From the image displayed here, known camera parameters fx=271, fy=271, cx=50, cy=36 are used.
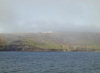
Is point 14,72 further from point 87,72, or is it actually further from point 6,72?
point 87,72

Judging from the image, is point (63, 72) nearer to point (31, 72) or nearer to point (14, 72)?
point (31, 72)

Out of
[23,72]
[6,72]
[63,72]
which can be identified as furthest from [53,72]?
[6,72]

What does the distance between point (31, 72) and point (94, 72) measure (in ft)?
52.8

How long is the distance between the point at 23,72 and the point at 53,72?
7.63m

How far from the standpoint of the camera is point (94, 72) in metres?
69.2

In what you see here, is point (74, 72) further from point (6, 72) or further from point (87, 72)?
point (6, 72)

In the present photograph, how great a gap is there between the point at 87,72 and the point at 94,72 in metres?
1.86

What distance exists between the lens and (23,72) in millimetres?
69000

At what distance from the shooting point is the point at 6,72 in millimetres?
69812

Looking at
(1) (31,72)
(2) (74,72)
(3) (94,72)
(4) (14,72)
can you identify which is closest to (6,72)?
(4) (14,72)

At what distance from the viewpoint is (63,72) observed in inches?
2702

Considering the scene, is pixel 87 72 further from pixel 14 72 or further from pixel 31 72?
pixel 14 72

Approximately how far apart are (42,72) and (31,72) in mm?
2829

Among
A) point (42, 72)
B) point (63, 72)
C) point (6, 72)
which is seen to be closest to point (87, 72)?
point (63, 72)
